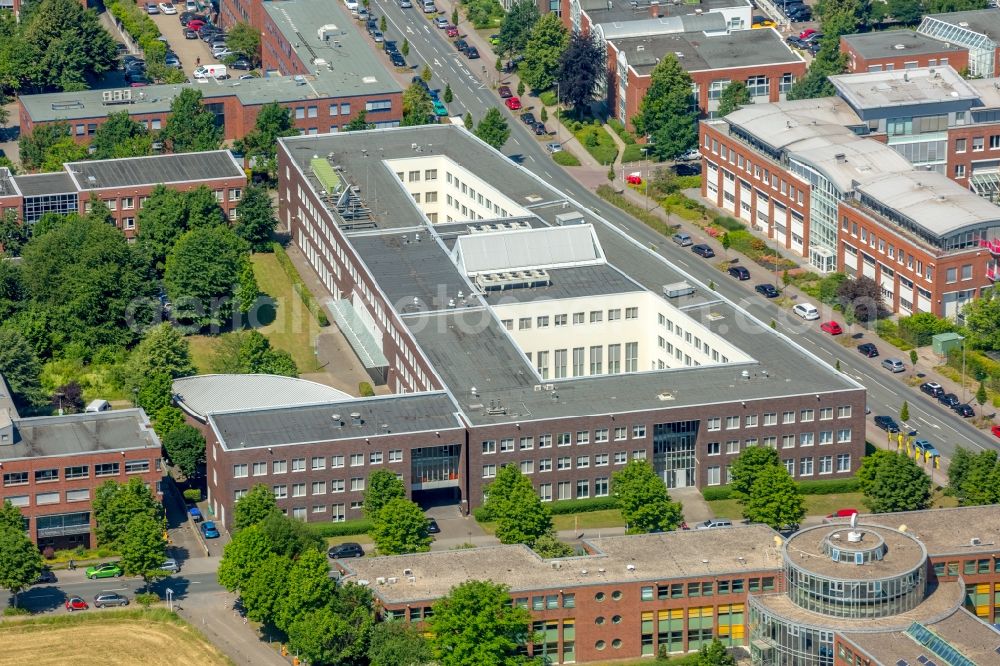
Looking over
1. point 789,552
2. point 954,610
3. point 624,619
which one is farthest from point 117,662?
point 954,610

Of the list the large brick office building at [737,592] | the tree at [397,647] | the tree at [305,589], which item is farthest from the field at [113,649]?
the tree at [397,647]

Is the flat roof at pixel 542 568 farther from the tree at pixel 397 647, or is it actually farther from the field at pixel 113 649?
the field at pixel 113 649

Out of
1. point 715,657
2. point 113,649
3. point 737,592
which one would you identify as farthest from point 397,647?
point 737,592

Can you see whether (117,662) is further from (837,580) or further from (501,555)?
(837,580)

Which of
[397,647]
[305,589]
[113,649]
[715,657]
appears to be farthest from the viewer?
[113,649]

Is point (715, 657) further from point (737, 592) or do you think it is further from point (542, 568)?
point (542, 568)
